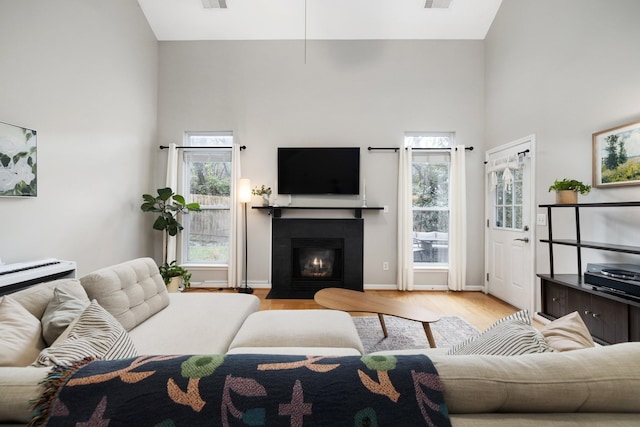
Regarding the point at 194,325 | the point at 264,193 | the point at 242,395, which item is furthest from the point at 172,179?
A: the point at 242,395

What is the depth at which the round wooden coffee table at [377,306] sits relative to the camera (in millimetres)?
2032

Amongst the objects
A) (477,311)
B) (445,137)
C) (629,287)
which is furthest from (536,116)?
(477,311)

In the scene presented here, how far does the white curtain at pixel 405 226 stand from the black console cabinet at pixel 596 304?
162cm

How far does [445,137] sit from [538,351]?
3856 mm

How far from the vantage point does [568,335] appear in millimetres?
923

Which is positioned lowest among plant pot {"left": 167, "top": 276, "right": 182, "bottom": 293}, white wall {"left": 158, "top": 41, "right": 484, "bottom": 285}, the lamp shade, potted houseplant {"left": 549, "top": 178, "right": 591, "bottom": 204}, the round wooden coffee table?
plant pot {"left": 167, "top": 276, "right": 182, "bottom": 293}

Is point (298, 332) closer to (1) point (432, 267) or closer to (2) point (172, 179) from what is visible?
(1) point (432, 267)

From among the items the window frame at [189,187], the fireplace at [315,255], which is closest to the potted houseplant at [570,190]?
the fireplace at [315,255]

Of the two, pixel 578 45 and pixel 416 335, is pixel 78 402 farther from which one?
pixel 578 45

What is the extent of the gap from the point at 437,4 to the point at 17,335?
486 cm

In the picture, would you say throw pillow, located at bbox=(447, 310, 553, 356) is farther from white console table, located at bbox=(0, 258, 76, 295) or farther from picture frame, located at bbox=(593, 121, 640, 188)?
white console table, located at bbox=(0, 258, 76, 295)

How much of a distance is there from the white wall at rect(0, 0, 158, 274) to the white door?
496cm

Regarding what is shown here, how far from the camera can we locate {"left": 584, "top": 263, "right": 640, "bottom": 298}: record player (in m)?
1.81

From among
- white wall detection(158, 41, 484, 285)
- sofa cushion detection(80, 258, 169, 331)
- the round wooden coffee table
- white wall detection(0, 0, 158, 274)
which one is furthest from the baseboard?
sofa cushion detection(80, 258, 169, 331)
